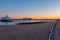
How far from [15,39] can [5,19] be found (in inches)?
2437

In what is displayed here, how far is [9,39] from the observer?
12023 millimetres

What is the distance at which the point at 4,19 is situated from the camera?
240ft

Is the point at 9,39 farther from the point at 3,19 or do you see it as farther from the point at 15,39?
the point at 3,19

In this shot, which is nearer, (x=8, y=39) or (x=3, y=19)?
(x=8, y=39)

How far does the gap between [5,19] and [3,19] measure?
2.72 feet

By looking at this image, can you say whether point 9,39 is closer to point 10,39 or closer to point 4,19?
point 10,39

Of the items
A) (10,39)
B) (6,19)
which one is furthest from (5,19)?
(10,39)

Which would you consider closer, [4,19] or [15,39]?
[15,39]

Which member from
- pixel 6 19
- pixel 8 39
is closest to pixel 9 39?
pixel 8 39

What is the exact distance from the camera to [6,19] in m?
73.1

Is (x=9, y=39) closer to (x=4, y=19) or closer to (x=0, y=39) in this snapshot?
(x=0, y=39)

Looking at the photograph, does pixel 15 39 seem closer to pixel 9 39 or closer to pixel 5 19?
pixel 9 39

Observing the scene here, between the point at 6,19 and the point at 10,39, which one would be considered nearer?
the point at 10,39

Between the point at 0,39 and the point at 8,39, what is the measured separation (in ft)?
1.84
